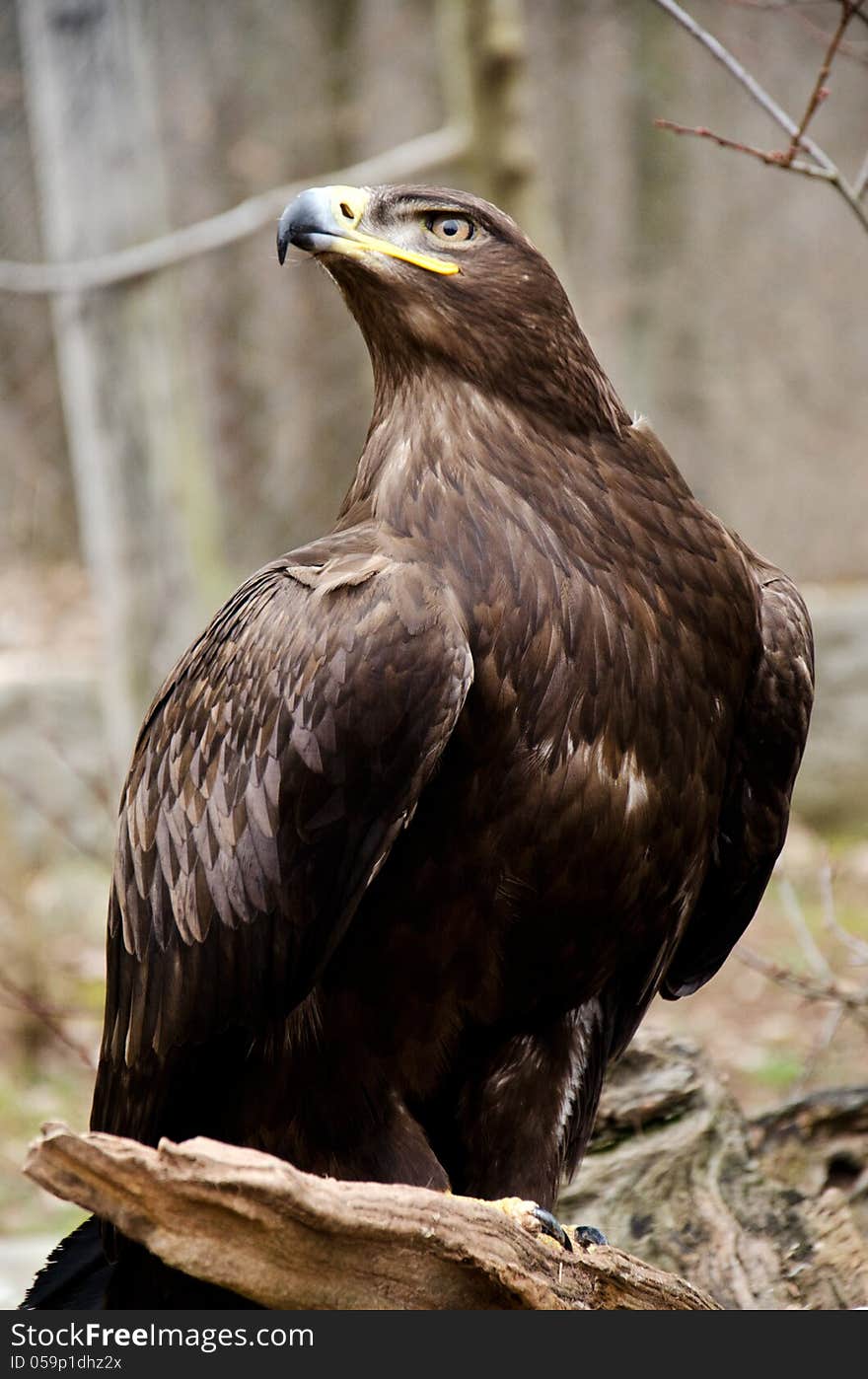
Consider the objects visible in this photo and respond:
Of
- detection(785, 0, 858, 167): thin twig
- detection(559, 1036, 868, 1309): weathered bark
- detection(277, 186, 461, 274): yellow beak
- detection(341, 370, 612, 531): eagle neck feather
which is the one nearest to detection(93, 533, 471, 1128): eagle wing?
detection(341, 370, 612, 531): eagle neck feather

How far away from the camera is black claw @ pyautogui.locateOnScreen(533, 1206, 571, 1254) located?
10.2 feet

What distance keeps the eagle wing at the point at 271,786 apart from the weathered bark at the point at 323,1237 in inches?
19.2

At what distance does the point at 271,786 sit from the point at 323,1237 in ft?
2.57

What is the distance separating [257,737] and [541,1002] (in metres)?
0.81

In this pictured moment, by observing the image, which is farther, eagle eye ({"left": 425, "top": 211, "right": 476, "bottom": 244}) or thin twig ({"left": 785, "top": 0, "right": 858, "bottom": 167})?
thin twig ({"left": 785, "top": 0, "right": 858, "bottom": 167})

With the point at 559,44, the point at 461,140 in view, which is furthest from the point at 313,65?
the point at 461,140

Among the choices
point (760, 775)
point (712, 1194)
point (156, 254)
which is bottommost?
point (712, 1194)

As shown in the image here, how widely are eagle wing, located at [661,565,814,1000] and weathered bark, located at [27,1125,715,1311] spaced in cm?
93

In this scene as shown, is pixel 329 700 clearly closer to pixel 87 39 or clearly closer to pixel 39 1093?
pixel 87 39

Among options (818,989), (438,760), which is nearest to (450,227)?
(438,760)

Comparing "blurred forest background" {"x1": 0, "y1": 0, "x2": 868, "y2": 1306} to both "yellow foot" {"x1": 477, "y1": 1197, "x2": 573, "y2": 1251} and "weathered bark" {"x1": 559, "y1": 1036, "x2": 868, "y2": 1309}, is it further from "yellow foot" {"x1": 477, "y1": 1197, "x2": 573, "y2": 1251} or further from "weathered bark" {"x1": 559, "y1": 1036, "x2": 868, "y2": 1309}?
"yellow foot" {"x1": 477, "y1": 1197, "x2": 573, "y2": 1251}

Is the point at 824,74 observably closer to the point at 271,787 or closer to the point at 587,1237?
the point at 271,787

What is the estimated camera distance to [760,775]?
3570mm

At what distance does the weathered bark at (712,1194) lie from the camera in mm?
4012
